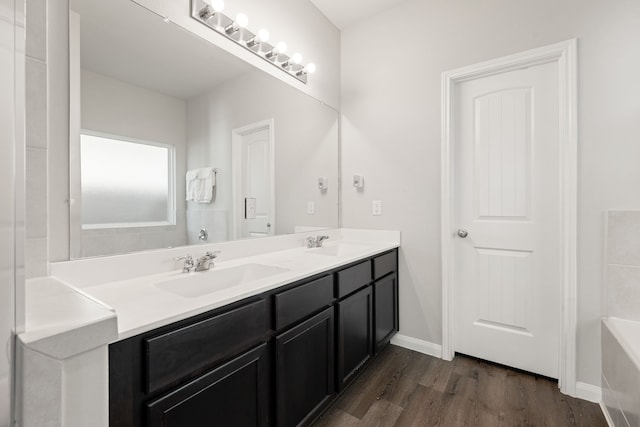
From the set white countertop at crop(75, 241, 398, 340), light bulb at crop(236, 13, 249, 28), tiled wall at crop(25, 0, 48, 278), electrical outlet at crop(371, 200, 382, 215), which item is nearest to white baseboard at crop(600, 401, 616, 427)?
white countertop at crop(75, 241, 398, 340)

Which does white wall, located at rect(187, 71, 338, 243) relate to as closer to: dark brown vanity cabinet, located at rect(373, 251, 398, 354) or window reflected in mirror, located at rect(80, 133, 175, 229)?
window reflected in mirror, located at rect(80, 133, 175, 229)

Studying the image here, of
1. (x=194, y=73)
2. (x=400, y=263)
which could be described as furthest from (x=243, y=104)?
(x=400, y=263)

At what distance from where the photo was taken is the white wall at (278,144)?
5.11 ft

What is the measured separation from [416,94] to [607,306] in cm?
174

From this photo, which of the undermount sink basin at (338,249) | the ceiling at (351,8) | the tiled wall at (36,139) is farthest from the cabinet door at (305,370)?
the ceiling at (351,8)

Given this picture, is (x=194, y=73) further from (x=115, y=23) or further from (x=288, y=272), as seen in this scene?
(x=288, y=272)

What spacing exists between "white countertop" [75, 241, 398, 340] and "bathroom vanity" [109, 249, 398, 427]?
0.11 feet

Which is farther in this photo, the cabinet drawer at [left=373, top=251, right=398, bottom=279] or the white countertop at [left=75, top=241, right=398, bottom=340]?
the cabinet drawer at [left=373, top=251, right=398, bottom=279]

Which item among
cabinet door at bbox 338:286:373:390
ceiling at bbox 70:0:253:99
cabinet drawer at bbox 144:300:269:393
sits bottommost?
cabinet door at bbox 338:286:373:390

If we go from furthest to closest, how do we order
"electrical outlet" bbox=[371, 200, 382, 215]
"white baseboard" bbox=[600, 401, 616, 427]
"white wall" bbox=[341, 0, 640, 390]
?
"electrical outlet" bbox=[371, 200, 382, 215] < "white wall" bbox=[341, 0, 640, 390] < "white baseboard" bbox=[600, 401, 616, 427]

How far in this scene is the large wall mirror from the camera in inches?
45.2

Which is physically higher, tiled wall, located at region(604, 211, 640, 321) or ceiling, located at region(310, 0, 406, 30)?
ceiling, located at region(310, 0, 406, 30)

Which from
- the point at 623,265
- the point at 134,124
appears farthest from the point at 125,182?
the point at 623,265

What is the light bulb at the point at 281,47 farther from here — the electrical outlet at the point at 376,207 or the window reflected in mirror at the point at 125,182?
the electrical outlet at the point at 376,207
